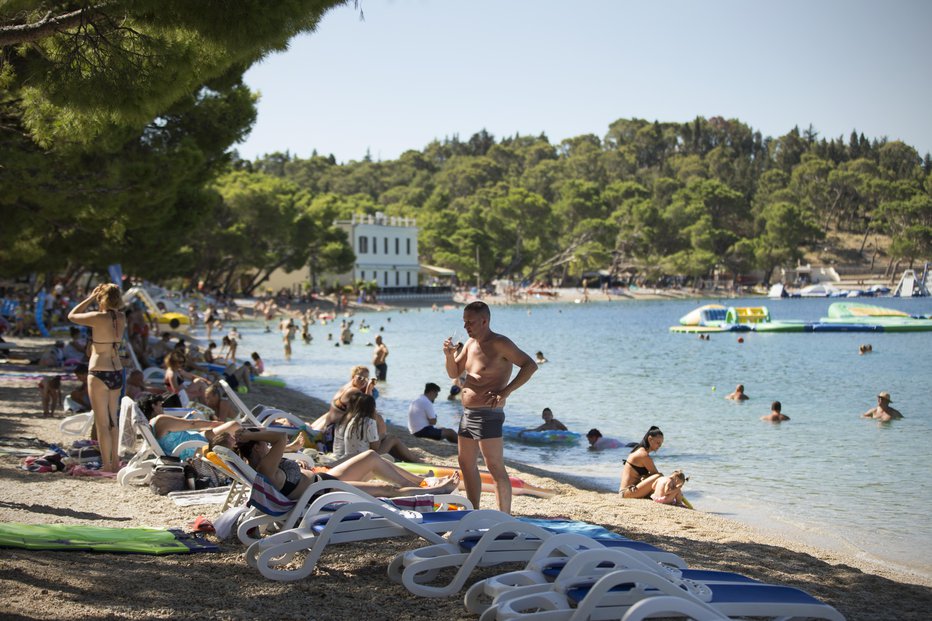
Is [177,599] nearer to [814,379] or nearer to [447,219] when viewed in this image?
[814,379]

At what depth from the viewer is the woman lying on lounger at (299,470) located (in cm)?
524

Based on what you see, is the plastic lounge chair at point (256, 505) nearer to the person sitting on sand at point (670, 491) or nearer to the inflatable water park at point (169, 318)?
the person sitting on sand at point (670, 491)

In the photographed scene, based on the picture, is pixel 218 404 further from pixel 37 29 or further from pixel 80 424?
pixel 37 29

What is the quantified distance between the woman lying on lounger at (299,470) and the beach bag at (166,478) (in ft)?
3.94

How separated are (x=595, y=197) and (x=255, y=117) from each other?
73658 mm

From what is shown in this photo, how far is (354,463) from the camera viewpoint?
19.9 feet

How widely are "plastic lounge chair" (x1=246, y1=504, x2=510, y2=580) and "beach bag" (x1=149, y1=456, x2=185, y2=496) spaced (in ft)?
7.17

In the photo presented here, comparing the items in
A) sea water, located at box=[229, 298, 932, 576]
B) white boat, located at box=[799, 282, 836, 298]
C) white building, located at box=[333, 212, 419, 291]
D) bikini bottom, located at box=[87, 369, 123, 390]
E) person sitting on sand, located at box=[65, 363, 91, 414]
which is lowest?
sea water, located at box=[229, 298, 932, 576]

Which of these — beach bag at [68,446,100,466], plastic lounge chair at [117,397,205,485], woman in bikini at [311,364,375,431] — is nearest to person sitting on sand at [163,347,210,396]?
woman in bikini at [311,364,375,431]

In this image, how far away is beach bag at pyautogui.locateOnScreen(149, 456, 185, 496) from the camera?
22.2 feet

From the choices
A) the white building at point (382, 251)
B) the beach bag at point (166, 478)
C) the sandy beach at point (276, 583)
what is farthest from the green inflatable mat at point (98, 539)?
the white building at point (382, 251)

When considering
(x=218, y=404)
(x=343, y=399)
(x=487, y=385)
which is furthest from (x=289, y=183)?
(x=487, y=385)

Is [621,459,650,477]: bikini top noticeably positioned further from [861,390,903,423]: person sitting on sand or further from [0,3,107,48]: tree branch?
[861,390,903,423]: person sitting on sand

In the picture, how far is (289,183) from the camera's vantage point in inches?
2707
